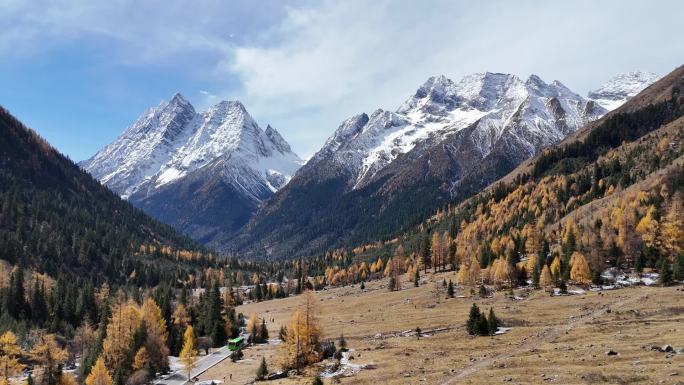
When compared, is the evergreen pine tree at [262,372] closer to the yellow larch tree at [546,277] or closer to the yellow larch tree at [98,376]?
the yellow larch tree at [98,376]

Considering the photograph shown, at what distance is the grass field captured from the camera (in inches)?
2291

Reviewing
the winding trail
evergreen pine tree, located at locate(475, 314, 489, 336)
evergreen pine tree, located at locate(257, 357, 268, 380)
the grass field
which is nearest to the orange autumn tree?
evergreen pine tree, located at locate(257, 357, 268, 380)

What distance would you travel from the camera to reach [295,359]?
86875 mm

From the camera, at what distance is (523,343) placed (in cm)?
7825

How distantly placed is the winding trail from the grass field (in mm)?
141

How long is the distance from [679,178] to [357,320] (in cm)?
11446

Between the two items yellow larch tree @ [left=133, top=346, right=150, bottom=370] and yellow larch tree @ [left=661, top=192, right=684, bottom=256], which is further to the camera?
yellow larch tree @ [left=661, top=192, right=684, bottom=256]

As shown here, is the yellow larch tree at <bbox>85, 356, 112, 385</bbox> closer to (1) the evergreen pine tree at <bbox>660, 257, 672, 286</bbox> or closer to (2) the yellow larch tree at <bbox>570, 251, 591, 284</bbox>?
(2) the yellow larch tree at <bbox>570, 251, 591, 284</bbox>

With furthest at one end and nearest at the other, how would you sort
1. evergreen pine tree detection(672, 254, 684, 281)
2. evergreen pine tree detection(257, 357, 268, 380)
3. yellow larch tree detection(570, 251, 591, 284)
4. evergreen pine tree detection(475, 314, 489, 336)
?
yellow larch tree detection(570, 251, 591, 284), evergreen pine tree detection(672, 254, 684, 281), evergreen pine tree detection(475, 314, 489, 336), evergreen pine tree detection(257, 357, 268, 380)

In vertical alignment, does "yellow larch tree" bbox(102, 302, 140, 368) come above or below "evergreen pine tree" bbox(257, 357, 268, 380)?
above

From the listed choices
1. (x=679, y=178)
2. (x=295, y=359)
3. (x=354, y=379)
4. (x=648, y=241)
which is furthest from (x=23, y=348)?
(x=679, y=178)

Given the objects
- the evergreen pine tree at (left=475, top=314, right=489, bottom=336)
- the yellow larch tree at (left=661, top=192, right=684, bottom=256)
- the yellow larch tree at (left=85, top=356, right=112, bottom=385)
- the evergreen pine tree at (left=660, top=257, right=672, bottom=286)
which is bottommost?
the yellow larch tree at (left=85, top=356, right=112, bottom=385)

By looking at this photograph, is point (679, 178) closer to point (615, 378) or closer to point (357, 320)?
point (357, 320)

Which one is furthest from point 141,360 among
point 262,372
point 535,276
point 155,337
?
point 535,276
